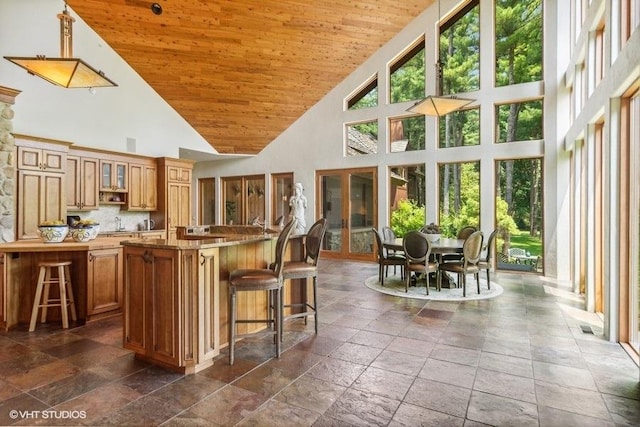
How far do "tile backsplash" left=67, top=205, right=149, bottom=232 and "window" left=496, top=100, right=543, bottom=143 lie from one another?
7787mm

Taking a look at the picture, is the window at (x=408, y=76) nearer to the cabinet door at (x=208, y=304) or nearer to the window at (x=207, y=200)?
the window at (x=207, y=200)

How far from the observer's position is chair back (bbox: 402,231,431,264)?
5.08 m

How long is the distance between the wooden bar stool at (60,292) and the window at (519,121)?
7.64m

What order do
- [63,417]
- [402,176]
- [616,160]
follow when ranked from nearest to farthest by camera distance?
[63,417]
[616,160]
[402,176]

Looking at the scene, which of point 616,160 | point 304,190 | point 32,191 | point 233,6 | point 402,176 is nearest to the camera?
point 616,160

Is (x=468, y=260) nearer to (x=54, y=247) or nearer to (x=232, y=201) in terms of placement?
(x=54, y=247)

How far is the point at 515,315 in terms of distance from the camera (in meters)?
4.11

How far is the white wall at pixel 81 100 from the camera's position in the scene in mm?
5203

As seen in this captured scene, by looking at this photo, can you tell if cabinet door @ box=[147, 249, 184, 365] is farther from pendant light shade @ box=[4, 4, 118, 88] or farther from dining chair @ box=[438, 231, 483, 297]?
dining chair @ box=[438, 231, 483, 297]

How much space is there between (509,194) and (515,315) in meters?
3.62

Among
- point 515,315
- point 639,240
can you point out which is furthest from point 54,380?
point 639,240

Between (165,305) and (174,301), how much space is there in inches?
4.7

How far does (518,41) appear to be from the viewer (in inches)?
273

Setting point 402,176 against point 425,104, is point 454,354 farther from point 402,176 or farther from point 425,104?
point 402,176
